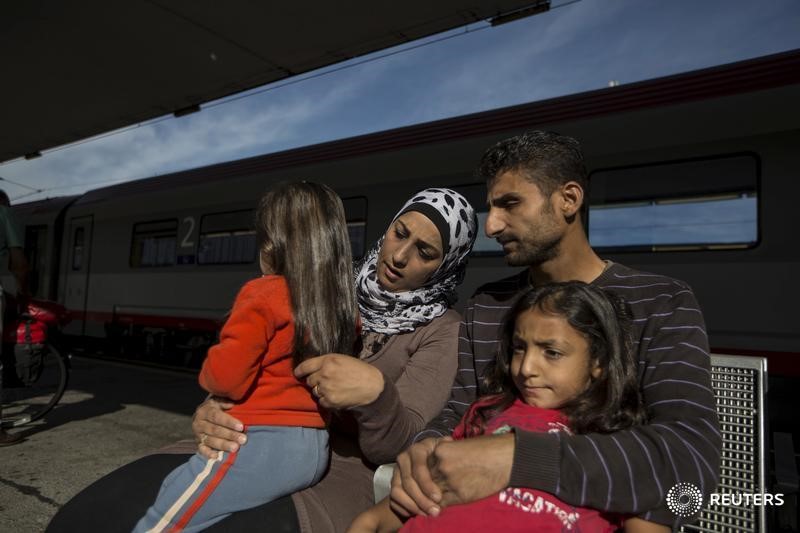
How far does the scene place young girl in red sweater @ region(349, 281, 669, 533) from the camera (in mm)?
1180

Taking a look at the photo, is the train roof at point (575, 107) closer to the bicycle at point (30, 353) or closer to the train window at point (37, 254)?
the bicycle at point (30, 353)

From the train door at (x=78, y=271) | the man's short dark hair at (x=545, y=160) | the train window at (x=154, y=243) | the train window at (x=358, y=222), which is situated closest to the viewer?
the man's short dark hair at (x=545, y=160)

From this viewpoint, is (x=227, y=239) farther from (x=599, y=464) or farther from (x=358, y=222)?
(x=599, y=464)

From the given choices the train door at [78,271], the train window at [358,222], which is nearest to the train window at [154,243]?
the train door at [78,271]

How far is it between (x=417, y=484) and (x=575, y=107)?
4.41 meters

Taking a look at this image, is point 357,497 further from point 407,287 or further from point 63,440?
point 63,440

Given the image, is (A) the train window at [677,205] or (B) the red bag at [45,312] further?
(B) the red bag at [45,312]

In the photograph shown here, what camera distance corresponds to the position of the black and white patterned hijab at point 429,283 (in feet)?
5.64

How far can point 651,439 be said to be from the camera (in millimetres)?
1058

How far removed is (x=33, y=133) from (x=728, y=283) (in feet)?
29.0

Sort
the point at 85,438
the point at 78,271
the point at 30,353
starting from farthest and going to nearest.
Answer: the point at 78,271 < the point at 30,353 < the point at 85,438

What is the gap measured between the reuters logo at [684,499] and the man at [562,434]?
0.05 feet

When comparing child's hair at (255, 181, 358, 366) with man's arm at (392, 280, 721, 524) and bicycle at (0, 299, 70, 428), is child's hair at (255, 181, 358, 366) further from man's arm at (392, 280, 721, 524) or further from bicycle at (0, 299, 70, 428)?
bicycle at (0, 299, 70, 428)

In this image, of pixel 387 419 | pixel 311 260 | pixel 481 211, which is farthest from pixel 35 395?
pixel 387 419
